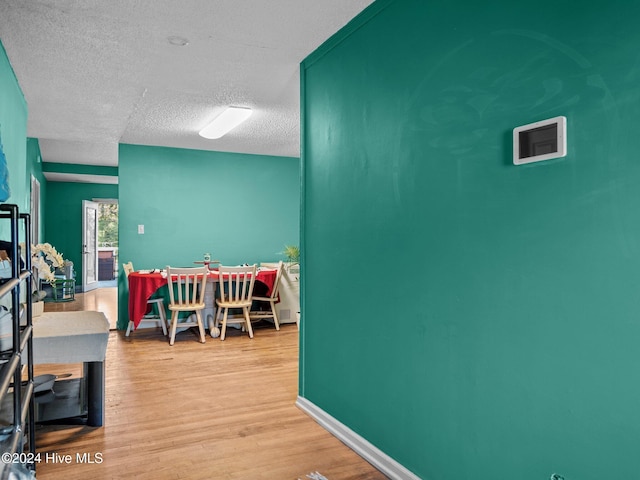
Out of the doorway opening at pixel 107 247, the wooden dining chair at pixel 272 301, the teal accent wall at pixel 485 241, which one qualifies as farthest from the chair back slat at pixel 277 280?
the doorway opening at pixel 107 247

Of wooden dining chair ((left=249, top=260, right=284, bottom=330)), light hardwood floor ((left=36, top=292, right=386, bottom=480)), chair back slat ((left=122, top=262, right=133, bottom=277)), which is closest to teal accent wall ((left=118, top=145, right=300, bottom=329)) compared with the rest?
chair back slat ((left=122, top=262, right=133, bottom=277))

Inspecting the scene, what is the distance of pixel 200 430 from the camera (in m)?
2.93

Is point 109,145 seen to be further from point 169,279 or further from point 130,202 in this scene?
point 169,279

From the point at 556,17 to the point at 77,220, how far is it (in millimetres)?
11041

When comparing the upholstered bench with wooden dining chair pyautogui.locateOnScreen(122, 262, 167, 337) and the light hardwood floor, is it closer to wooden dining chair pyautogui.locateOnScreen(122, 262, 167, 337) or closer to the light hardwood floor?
the light hardwood floor

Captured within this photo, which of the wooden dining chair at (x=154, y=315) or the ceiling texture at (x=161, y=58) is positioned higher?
the ceiling texture at (x=161, y=58)

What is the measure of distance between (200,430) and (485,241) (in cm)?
204

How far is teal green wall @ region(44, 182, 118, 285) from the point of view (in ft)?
34.7

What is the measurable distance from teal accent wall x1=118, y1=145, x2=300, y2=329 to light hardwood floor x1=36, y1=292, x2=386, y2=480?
1.98 meters

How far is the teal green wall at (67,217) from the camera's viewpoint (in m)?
10.6

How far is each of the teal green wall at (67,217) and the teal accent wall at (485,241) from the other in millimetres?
9440

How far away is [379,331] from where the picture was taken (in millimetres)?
2529

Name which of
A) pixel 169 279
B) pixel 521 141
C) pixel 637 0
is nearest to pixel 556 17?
pixel 637 0

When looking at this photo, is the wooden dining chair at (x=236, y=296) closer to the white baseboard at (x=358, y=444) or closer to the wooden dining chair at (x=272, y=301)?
the wooden dining chair at (x=272, y=301)
